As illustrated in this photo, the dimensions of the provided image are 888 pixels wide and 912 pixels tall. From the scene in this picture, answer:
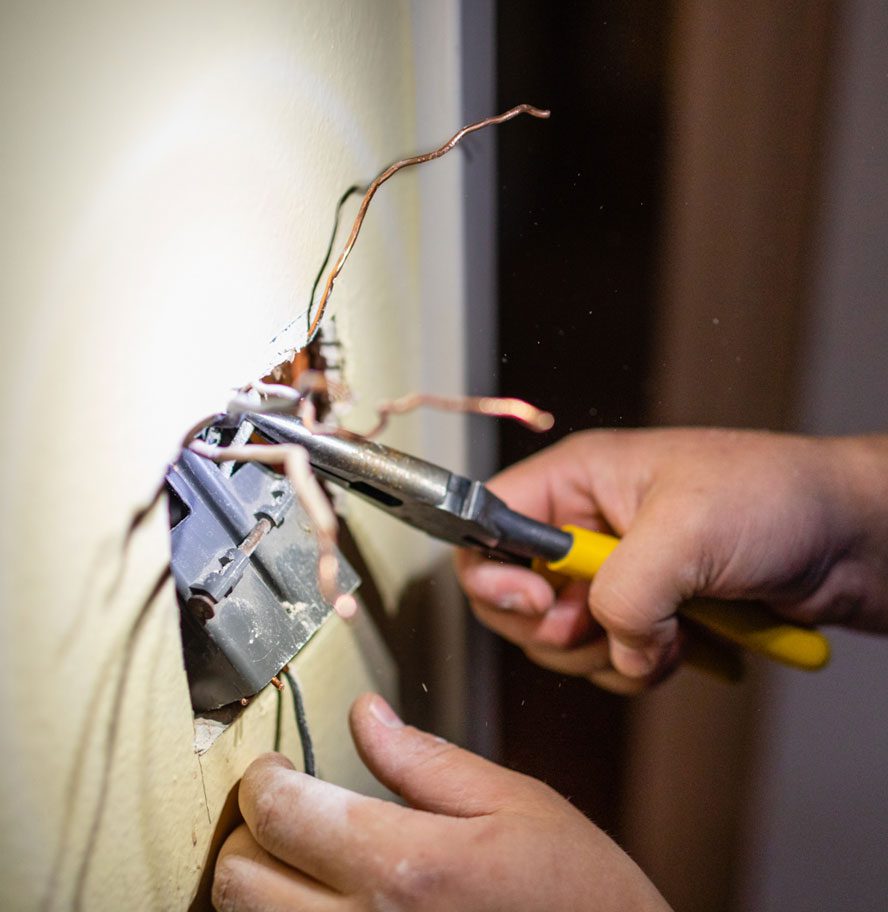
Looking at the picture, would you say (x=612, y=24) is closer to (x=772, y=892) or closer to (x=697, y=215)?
(x=697, y=215)

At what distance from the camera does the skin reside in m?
0.38

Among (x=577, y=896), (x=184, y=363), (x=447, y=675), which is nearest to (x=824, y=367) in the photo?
(x=447, y=675)

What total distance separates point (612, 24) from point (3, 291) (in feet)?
2.09

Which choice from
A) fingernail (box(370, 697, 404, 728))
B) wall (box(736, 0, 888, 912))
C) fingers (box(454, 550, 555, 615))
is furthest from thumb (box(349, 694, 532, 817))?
wall (box(736, 0, 888, 912))

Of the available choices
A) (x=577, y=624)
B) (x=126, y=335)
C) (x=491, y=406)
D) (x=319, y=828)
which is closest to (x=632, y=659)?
(x=577, y=624)

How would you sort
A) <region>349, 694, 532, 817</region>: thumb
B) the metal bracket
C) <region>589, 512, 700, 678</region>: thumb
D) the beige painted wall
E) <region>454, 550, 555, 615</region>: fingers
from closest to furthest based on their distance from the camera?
the beige painted wall < the metal bracket < <region>349, 694, 532, 817</region>: thumb < <region>589, 512, 700, 678</region>: thumb < <region>454, 550, 555, 615</region>: fingers

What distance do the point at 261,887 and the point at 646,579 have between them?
36 cm

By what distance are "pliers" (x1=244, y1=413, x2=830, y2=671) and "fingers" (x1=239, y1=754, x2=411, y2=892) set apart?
0.17 m

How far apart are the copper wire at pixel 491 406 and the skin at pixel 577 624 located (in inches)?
2.7

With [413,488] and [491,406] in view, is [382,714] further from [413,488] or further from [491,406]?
[491,406]

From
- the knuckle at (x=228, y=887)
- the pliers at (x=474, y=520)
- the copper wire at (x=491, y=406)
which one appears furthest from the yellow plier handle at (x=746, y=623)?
the knuckle at (x=228, y=887)

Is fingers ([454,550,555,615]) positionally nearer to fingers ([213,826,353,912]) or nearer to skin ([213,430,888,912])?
skin ([213,430,888,912])

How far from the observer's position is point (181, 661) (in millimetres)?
317

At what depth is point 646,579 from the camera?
1.96 feet
